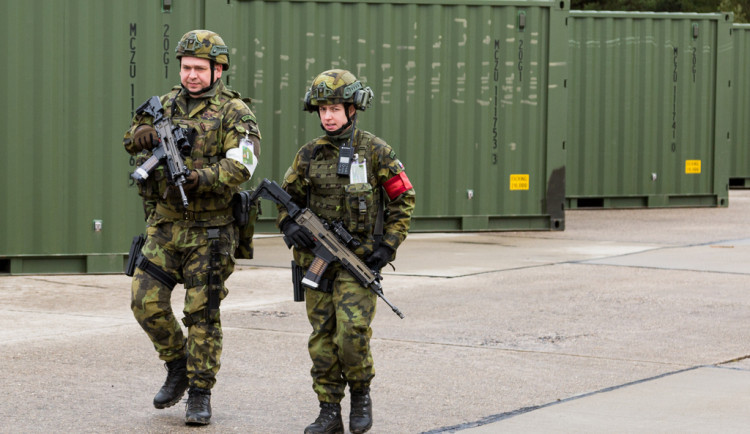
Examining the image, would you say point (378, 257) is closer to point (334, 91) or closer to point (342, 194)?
point (342, 194)

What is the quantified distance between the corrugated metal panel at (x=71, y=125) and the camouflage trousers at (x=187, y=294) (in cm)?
500

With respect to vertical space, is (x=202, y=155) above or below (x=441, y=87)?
below

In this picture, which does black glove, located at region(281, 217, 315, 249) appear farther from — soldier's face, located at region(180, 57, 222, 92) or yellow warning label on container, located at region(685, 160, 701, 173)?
yellow warning label on container, located at region(685, 160, 701, 173)

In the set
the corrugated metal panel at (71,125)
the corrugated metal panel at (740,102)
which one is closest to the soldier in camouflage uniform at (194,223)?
the corrugated metal panel at (71,125)

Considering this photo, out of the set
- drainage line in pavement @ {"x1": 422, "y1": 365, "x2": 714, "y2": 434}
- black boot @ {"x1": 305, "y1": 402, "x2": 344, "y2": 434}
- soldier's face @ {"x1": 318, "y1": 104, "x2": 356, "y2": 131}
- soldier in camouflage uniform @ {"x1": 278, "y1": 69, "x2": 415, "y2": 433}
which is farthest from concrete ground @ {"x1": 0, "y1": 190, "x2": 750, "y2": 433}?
soldier's face @ {"x1": 318, "y1": 104, "x2": 356, "y2": 131}

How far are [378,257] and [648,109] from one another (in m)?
13.0

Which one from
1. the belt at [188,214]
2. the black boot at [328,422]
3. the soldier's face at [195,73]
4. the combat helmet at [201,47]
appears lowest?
the black boot at [328,422]

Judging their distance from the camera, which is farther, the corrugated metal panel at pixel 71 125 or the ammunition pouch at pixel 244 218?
the corrugated metal panel at pixel 71 125

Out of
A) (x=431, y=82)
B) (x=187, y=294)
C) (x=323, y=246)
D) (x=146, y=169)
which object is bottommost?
(x=187, y=294)

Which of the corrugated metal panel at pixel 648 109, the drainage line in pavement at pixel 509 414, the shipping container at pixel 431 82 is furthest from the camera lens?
the corrugated metal panel at pixel 648 109

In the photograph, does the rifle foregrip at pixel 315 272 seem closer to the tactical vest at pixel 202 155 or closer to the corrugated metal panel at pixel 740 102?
the tactical vest at pixel 202 155

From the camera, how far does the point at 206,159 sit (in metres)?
5.77

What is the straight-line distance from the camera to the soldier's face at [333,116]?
5.52 metres

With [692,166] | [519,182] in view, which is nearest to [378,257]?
[519,182]
